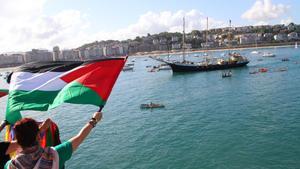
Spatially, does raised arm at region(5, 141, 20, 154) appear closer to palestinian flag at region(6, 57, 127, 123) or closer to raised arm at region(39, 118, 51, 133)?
raised arm at region(39, 118, 51, 133)

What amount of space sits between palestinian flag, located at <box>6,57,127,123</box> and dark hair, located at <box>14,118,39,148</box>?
1.90m

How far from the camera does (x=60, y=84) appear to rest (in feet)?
21.1

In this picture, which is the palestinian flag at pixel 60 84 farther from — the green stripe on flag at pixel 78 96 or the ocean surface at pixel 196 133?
the ocean surface at pixel 196 133

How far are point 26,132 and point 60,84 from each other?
256 centimetres

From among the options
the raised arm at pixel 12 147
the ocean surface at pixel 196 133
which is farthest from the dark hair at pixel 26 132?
the ocean surface at pixel 196 133

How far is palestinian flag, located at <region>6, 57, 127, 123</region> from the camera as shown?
6062 mm

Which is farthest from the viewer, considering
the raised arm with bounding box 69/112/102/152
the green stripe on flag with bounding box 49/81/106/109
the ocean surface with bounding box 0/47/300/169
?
the ocean surface with bounding box 0/47/300/169

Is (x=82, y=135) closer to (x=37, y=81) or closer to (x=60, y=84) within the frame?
(x=60, y=84)

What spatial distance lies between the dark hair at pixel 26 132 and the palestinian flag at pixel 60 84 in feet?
6.25

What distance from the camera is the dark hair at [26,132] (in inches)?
155

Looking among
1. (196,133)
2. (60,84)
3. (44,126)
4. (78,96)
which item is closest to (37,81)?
(60,84)

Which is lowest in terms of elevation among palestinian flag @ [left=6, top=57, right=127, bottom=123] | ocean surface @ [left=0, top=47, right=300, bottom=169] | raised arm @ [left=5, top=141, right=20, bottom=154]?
ocean surface @ [left=0, top=47, right=300, bottom=169]

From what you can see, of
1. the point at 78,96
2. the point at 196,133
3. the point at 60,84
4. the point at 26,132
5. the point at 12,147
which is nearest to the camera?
the point at 26,132

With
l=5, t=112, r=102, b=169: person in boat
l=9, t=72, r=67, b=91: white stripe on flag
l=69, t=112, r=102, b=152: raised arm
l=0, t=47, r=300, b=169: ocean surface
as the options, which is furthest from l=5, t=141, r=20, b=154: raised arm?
l=0, t=47, r=300, b=169: ocean surface
